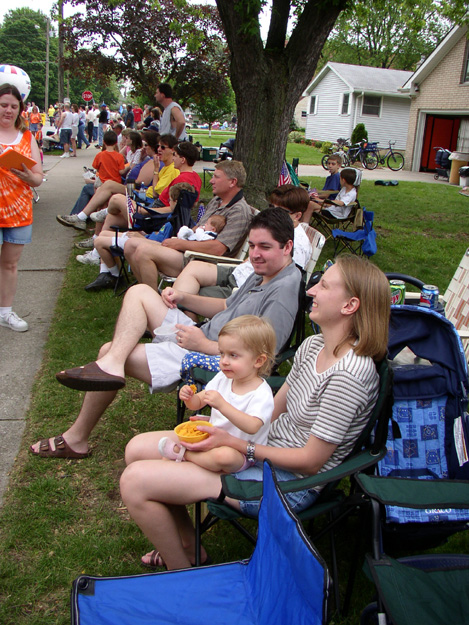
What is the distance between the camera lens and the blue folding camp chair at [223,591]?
136 cm

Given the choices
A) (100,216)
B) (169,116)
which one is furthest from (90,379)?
(169,116)

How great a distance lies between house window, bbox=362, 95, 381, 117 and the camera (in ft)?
92.7

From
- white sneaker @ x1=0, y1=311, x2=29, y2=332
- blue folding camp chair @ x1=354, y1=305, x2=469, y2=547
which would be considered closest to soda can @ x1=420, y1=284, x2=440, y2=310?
blue folding camp chair @ x1=354, y1=305, x2=469, y2=547

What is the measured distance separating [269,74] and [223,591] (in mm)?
6605

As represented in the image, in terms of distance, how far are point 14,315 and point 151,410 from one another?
188 centimetres

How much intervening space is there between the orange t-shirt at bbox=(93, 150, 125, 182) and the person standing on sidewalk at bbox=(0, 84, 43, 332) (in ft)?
12.7

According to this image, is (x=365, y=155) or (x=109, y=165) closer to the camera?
(x=109, y=165)

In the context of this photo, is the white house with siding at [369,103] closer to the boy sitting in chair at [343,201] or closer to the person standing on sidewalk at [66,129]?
the person standing on sidewalk at [66,129]

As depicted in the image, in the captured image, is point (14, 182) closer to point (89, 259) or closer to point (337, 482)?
point (89, 259)

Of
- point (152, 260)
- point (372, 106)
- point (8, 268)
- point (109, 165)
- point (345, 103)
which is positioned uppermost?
point (345, 103)

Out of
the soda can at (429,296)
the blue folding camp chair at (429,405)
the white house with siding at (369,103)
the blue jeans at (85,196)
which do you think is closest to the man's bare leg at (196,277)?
the soda can at (429,296)

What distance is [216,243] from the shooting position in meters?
4.61

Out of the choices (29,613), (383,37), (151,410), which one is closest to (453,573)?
(29,613)

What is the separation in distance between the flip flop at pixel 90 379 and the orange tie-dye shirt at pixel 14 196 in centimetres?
206
